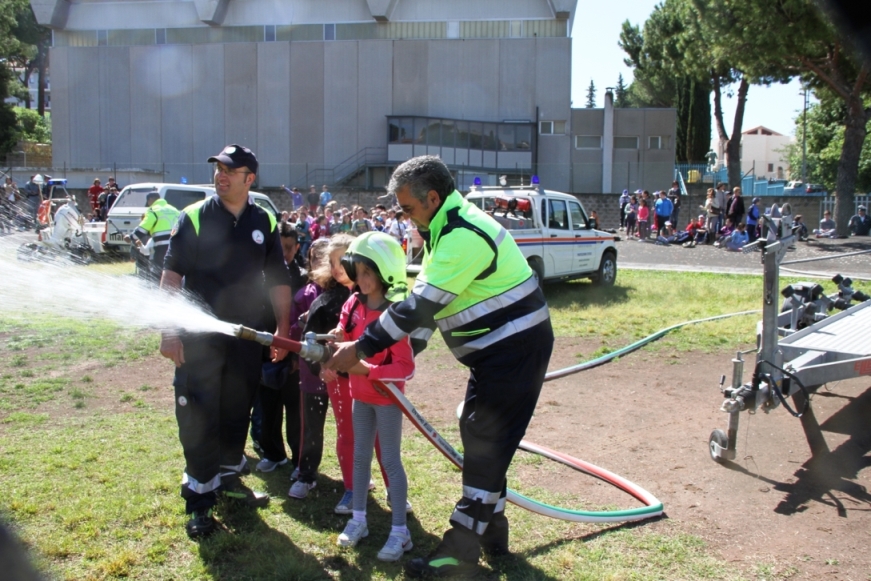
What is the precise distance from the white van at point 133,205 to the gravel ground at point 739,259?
11.0 metres

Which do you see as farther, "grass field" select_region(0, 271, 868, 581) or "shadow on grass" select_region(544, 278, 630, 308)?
→ "shadow on grass" select_region(544, 278, 630, 308)

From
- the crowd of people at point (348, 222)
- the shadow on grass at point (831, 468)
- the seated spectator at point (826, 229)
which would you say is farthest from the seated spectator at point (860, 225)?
the shadow on grass at point (831, 468)

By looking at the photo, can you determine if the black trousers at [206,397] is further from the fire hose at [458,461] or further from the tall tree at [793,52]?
the tall tree at [793,52]

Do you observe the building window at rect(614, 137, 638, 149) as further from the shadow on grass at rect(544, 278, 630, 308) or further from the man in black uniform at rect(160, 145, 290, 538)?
the man in black uniform at rect(160, 145, 290, 538)

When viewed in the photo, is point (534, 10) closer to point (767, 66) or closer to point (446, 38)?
point (446, 38)

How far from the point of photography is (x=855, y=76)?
24672mm

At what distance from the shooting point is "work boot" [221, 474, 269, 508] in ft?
16.1

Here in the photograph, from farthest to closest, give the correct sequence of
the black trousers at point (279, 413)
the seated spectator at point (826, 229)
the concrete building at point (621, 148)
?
1. the concrete building at point (621, 148)
2. the seated spectator at point (826, 229)
3. the black trousers at point (279, 413)

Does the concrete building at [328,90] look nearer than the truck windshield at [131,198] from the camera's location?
No

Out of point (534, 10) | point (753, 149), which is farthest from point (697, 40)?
point (753, 149)

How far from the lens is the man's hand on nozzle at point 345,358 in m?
4.02

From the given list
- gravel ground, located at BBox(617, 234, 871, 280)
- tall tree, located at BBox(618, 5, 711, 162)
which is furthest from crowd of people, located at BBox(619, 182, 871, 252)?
tall tree, located at BBox(618, 5, 711, 162)

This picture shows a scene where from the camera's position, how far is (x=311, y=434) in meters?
5.22

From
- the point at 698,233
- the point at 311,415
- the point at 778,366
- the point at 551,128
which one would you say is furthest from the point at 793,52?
the point at 311,415
